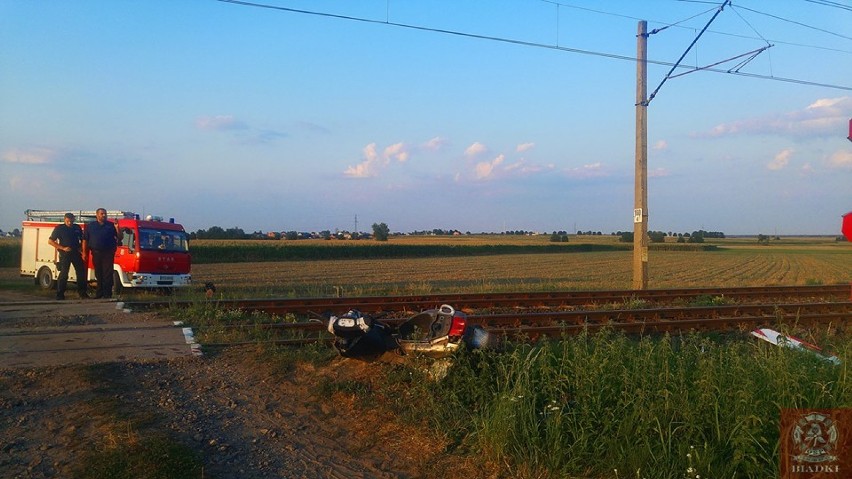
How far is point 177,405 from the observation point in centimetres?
677

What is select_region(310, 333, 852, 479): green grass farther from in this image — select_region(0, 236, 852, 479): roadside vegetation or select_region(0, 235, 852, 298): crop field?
select_region(0, 235, 852, 298): crop field

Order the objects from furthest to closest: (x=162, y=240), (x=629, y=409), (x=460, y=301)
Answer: (x=162, y=240), (x=460, y=301), (x=629, y=409)

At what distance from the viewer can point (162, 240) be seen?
63.7ft

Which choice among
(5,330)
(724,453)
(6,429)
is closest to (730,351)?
(724,453)

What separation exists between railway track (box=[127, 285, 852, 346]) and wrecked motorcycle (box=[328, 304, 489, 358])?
2051mm

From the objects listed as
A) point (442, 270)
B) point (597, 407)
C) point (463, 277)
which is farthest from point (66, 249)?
point (442, 270)

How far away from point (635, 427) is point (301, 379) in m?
3.87

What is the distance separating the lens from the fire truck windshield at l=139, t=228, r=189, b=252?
18922mm

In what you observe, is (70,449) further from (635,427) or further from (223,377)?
(635,427)

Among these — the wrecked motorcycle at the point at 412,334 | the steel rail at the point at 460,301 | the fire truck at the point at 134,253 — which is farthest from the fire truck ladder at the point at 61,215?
the wrecked motorcycle at the point at 412,334

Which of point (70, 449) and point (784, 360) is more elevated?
point (784, 360)

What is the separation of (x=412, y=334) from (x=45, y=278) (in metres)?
16.7

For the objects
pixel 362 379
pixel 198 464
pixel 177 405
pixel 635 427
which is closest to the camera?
pixel 198 464

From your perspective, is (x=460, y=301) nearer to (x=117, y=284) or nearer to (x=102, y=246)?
(x=102, y=246)
